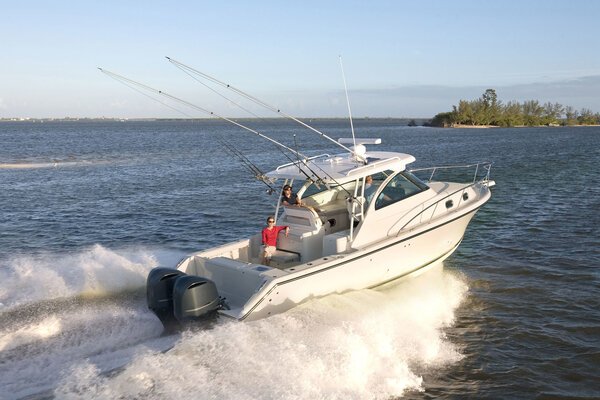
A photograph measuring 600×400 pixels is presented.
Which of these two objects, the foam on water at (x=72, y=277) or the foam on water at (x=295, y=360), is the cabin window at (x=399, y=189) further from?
the foam on water at (x=72, y=277)

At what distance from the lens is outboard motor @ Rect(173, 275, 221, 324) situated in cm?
761

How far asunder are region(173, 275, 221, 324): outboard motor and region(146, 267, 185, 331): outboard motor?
1.02 ft

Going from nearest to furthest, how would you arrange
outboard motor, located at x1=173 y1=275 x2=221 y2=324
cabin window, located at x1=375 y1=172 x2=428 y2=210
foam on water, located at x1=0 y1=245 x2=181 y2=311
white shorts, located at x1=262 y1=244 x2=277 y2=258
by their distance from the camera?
outboard motor, located at x1=173 y1=275 x2=221 y2=324
foam on water, located at x1=0 y1=245 x2=181 y2=311
white shorts, located at x1=262 y1=244 x2=277 y2=258
cabin window, located at x1=375 y1=172 x2=428 y2=210

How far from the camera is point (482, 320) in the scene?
9758 mm

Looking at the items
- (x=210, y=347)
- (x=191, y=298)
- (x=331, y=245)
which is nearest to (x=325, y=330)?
(x=210, y=347)

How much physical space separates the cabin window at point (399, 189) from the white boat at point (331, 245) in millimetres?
21

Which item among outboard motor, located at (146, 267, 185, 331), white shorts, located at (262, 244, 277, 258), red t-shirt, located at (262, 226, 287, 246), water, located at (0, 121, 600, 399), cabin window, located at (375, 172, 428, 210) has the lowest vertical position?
water, located at (0, 121, 600, 399)

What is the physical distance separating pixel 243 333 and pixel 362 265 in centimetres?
275

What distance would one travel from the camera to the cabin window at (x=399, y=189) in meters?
10.2

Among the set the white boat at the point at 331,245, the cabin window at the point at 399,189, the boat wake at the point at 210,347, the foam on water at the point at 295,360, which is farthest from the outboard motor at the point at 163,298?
the cabin window at the point at 399,189

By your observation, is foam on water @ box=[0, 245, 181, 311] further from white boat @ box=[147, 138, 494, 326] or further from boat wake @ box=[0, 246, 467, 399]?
white boat @ box=[147, 138, 494, 326]

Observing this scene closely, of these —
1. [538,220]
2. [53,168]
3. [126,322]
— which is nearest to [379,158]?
[126,322]

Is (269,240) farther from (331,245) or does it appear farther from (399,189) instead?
(399,189)

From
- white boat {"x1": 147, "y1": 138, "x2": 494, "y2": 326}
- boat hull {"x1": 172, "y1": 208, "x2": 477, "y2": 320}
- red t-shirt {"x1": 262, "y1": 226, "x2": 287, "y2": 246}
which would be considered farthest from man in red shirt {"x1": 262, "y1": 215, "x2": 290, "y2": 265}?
boat hull {"x1": 172, "y1": 208, "x2": 477, "y2": 320}
